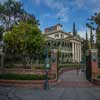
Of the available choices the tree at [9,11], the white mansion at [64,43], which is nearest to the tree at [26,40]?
the tree at [9,11]

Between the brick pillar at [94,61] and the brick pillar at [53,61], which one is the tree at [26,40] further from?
the brick pillar at [94,61]

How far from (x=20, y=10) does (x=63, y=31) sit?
27.9 metres

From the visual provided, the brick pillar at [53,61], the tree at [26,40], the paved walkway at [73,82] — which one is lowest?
the paved walkway at [73,82]

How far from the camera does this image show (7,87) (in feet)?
63.7

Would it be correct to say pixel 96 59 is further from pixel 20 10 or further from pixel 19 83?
pixel 20 10

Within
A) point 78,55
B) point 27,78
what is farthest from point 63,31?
point 27,78

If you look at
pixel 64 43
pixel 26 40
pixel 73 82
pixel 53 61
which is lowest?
pixel 73 82

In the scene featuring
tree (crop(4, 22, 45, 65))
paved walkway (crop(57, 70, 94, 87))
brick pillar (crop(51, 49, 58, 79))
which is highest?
tree (crop(4, 22, 45, 65))

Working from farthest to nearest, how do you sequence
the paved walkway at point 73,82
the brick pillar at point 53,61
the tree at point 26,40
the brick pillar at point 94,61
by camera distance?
the tree at point 26,40 < the brick pillar at point 53,61 < the brick pillar at point 94,61 < the paved walkway at point 73,82

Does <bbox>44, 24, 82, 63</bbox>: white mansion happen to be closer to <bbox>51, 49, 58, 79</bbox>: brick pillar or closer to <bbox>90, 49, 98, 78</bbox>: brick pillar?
<bbox>51, 49, 58, 79</bbox>: brick pillar

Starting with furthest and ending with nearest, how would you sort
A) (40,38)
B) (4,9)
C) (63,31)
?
(63,31) < (4,9) < (40,38)

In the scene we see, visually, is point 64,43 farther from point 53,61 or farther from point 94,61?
point 94,61

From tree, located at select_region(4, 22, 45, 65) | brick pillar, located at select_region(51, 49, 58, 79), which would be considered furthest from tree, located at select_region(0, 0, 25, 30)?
brick pillar, located at select_region(51, 49, 58, 79)

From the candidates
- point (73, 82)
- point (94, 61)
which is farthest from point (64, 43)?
point (73, 82)
